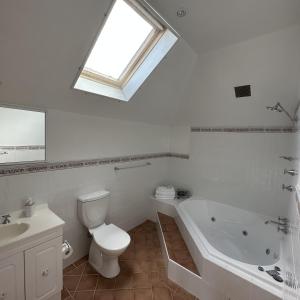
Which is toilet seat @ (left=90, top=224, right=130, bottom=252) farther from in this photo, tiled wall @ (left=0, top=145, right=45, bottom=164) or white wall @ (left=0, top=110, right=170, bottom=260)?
tiled wall @ (left=0, top=145, right=45, bottom=164)

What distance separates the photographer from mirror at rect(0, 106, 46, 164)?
155cm

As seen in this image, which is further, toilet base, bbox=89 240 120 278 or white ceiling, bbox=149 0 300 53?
toilet base, bbox=89 240 120 278

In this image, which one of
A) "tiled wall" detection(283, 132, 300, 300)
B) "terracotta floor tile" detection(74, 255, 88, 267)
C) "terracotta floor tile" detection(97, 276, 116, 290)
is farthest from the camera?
"terracotta floor tile" detection(74, 255, 88, 267)

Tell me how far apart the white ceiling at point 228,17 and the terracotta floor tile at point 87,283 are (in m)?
2.53

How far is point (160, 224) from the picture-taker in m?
2.61

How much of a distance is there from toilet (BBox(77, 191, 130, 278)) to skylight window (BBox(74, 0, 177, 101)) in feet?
3.87

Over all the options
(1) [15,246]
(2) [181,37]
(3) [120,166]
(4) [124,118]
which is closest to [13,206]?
(1) [15,246]

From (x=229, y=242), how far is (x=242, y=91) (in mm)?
1931

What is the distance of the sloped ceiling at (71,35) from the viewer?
1.16 metres

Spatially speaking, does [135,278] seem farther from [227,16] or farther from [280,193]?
[227,16]

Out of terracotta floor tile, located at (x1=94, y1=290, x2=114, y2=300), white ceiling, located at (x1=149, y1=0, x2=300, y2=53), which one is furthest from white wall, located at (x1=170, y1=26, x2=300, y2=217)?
terracotta floor tile, located at (x1=94, y1=290, x2=114, y2=300)

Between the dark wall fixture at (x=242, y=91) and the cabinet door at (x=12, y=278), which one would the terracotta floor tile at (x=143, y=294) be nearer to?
the cabinet door at (x=12, y=278)

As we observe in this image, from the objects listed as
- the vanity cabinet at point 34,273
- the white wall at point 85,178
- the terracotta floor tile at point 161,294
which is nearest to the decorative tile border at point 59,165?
the white wall at point 85,178

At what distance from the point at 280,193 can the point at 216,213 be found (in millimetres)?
887
